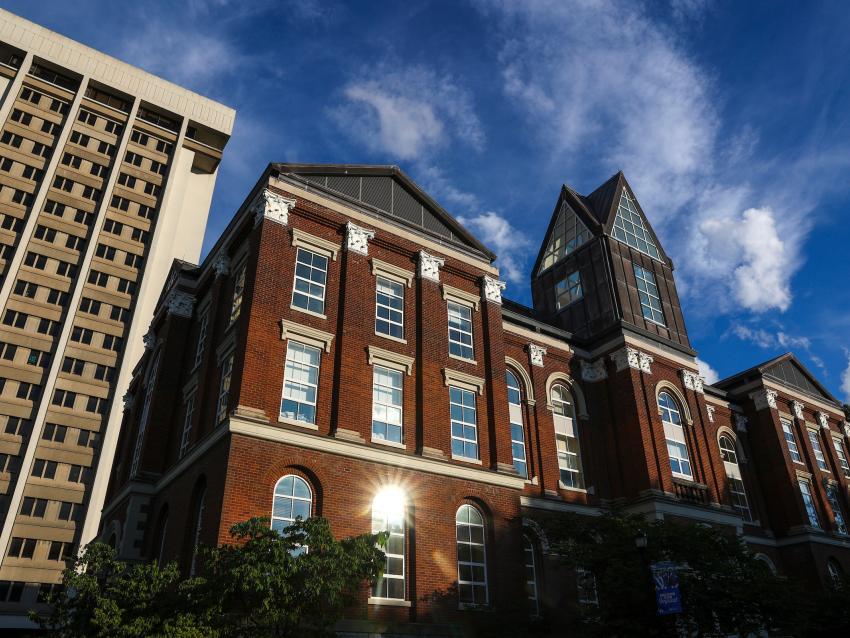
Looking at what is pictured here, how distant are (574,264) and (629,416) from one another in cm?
1075

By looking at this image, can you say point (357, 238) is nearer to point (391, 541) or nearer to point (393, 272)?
point (393, 272)

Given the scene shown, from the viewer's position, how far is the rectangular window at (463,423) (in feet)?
80.6

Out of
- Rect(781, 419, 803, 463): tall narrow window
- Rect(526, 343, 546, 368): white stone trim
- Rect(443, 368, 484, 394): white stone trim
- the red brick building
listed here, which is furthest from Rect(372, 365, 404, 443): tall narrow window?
Rect(781, 419, 803, 463): tall narrow window

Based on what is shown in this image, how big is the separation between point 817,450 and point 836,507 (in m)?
3.24

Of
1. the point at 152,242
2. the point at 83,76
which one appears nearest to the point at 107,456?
the point at 152,242

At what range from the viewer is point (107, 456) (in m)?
54.2

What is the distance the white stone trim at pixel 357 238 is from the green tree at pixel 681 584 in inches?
490

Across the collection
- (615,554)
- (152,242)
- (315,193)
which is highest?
(152,242)

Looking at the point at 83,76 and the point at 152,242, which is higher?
the point at 83,76

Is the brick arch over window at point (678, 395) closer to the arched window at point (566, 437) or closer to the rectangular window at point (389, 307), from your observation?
the arched window at point (566, 437)

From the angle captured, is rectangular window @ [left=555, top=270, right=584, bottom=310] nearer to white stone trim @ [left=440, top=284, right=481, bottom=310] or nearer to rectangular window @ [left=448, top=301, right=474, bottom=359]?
white stone trim @ [left=440, top=284, right=481, bottom=310]

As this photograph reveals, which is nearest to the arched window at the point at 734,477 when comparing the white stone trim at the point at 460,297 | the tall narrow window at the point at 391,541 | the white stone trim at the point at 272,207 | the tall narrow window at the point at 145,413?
the white stone trim at the point at 460,297

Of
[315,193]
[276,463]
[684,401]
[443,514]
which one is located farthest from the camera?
[684,401]

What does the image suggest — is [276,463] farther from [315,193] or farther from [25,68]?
[25,68]
